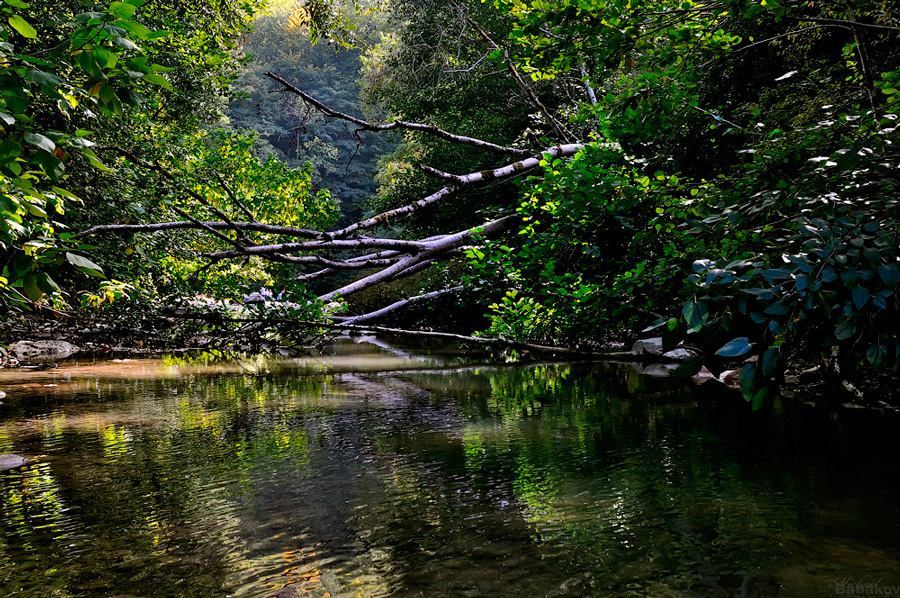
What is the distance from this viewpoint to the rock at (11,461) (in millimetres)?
4371

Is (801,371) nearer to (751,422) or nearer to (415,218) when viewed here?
(751,422)

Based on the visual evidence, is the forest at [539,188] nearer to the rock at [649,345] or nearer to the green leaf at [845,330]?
the green leaf at [845,330]

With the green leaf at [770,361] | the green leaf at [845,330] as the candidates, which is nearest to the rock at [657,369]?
the green leaf at [845,330]

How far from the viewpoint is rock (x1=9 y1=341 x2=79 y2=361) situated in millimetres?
12617

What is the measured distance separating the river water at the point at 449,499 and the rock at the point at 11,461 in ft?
0.35

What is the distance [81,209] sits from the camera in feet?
24.2

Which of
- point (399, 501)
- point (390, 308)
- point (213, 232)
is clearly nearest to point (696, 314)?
point (399, 501)

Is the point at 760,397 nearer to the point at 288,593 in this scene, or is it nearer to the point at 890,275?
the point at 890,275

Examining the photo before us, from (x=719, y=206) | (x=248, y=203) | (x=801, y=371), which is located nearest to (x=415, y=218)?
(x=248, y=203)

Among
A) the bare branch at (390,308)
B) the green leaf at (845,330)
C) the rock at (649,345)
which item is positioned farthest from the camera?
the bare branch at (390,308)

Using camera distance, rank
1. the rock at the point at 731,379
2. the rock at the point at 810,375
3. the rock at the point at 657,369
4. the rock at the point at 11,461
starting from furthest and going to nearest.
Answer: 1. the rock at the point at 657,369
2. the rock at the point at 731,379
3. the rock at the point at 810,375
4. the rock at the point at 11,461

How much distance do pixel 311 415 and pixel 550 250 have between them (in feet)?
11.2

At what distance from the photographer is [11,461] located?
4.46 metres

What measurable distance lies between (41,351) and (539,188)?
463 inches
